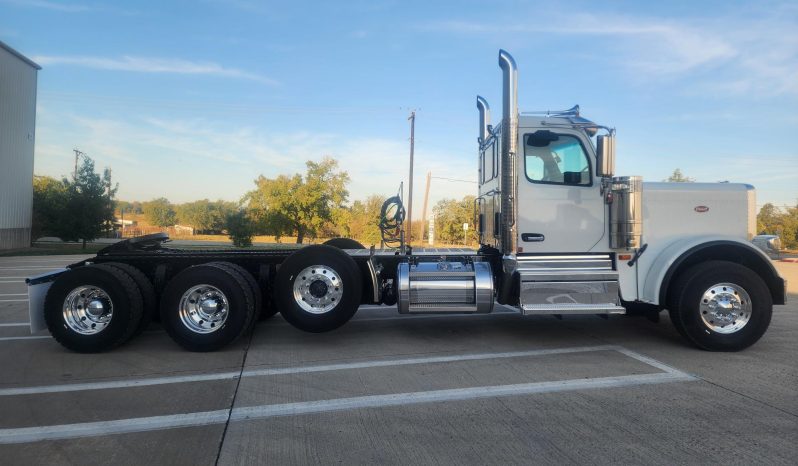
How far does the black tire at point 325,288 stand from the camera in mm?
6684

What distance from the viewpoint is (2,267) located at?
68.4ft

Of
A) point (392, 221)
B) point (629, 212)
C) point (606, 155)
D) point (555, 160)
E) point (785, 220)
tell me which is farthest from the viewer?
point (785, 220)

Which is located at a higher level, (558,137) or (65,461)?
(558,137)

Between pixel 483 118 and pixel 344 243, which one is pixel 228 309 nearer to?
pixel 344 243

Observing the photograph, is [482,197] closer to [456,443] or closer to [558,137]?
[558,137]

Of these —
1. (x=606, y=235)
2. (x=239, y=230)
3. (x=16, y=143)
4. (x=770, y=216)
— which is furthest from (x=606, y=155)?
(x=16, y=143)

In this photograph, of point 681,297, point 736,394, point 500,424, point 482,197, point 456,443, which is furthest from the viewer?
point 482,197

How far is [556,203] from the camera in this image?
22.4ft

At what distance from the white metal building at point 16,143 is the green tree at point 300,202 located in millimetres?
13929

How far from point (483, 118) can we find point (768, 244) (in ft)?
14.2

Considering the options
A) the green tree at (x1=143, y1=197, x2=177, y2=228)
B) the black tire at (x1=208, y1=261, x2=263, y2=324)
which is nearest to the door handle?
the black tire at (x1=208, y1=261, x2=263, y2=324)

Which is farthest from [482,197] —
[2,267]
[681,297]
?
[2,267]

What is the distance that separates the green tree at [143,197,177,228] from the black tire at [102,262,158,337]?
94313 mm

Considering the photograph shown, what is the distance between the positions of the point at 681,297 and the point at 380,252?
390 cm
